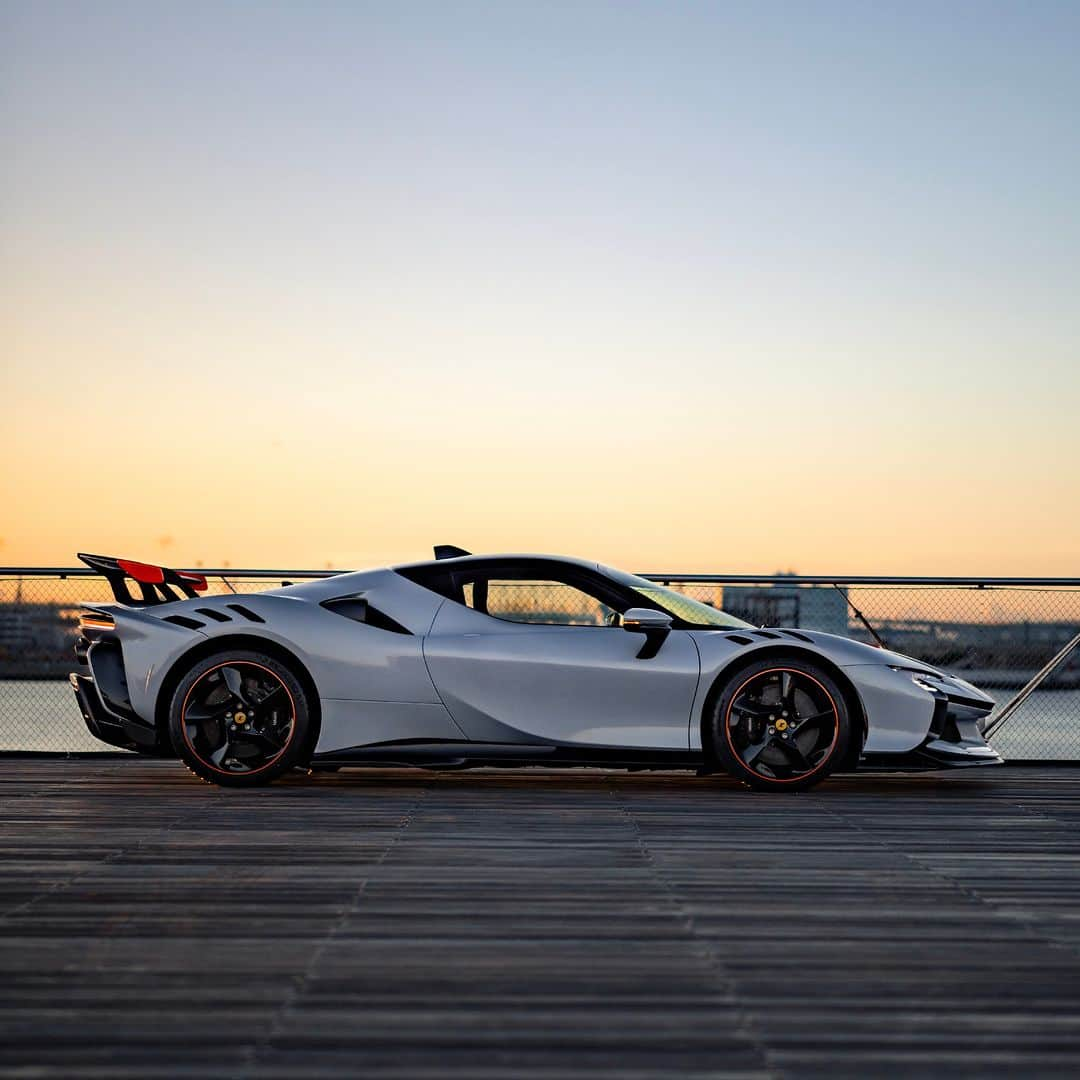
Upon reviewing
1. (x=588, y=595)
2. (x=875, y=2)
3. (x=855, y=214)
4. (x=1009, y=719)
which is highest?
(x=875, y=2)

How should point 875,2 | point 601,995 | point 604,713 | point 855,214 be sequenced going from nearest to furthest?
point 601,995 < point 604,713 < point 875,2 < point 855,214

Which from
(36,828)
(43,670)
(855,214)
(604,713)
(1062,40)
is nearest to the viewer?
(36,828)

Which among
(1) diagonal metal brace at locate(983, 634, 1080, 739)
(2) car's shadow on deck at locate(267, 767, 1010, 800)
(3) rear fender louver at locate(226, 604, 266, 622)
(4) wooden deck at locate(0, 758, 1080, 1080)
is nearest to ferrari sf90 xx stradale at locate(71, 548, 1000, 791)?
(3) rear fender louver at locate(226, 604, 266, 622)

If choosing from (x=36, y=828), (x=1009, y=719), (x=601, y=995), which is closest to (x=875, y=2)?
(x=1009, y=719)

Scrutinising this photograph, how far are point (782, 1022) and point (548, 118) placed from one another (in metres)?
11.4

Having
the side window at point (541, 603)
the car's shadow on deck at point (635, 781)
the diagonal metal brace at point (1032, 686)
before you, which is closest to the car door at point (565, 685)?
the side window at point (541, 603)

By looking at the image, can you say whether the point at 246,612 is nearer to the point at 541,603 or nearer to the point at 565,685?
the point at 541,603

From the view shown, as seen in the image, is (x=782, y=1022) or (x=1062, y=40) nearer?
(x=782, y=1022)

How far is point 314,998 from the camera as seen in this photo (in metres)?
3.21

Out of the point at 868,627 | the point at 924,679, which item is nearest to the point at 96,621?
the point at 924,679

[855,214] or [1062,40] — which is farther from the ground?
[1062,40]

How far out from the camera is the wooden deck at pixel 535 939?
285 cm

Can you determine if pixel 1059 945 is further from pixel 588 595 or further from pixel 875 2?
pixel 875 2

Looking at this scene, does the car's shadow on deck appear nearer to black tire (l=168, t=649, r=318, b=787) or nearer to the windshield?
black tire (l=168, t=649, r=318, b=787)
